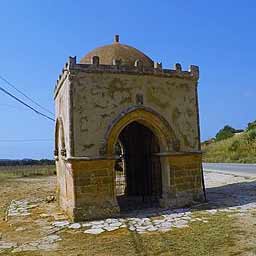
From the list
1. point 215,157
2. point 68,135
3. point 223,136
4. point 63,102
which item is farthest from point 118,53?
point 223,136

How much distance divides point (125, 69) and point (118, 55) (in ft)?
4.51

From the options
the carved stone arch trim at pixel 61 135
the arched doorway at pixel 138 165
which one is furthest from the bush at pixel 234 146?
the carved stone arch trim at pixel 61 135

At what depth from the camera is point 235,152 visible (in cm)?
3528

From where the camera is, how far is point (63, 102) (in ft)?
36.8

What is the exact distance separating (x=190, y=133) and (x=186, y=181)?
1499 millimetres

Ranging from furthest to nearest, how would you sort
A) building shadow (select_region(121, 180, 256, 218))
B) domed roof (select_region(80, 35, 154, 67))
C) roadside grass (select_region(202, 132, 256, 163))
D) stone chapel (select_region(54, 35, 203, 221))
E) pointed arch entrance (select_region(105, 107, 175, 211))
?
roadside grass (select_region(202, 132, 256, 163)) < domed roof (select_region(80, 35, 154, 67)) < pointed arch entrance (select_region(105, 107, 175, 211)) < building shadow (select_region(121, 180, 256, 218)) < stone chapel (select_region(54, 35, 203, 221))

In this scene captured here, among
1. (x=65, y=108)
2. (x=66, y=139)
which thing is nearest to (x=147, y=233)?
(x=66, y=139)

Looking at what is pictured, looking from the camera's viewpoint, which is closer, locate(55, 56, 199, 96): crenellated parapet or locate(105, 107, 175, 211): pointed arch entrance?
locate(55, 56, 199, 96): crenellated parapet

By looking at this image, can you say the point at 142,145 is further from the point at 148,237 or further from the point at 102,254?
the point at 102,254

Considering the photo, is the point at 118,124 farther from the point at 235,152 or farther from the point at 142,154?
the point at 235,152

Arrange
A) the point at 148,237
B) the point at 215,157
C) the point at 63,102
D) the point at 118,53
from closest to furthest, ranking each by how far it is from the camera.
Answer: the point at 148,237, the point at 63,102, the point at 118,53, the point at 215,157

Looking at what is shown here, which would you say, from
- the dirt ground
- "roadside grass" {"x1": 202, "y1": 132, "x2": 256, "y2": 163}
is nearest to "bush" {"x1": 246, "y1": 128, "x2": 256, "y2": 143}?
"roadside grass" {"x1": 202, "y1": 132, "x2": 256, "y2": 163}

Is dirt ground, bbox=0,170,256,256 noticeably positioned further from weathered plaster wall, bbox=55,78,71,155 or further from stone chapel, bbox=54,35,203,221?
weathered plaster wall, bbox=55,78,71,155

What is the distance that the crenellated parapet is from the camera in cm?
Answer: 1030
